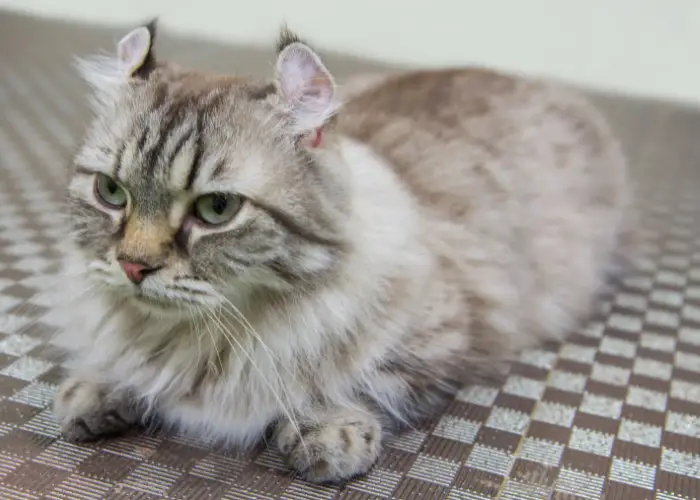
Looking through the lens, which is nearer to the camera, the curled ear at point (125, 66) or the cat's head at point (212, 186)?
the cat's head at point (212, 186)

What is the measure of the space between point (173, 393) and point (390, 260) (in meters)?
0.38

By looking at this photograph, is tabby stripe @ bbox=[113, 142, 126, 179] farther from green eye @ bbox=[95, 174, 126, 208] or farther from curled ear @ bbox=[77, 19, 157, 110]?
curled ear @ bbox=[77, 19, 157, 110]

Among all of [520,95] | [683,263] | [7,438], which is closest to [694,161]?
[683,263]

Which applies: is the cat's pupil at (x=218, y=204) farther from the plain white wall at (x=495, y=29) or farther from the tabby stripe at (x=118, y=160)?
the plain white wall at (x=495, y=29)

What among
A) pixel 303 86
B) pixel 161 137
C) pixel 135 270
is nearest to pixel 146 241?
pixel 135 270

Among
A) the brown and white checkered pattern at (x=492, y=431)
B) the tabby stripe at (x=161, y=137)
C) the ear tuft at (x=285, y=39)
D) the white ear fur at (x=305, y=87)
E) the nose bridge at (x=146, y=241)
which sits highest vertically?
the ear tuft at (x=285, y=39)

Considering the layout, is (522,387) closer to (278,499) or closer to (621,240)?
(278,499)

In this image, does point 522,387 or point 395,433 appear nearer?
point 395,433

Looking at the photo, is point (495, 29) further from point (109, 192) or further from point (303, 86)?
point (109, 192)

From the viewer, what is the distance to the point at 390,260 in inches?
51.1

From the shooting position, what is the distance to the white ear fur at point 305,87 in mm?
1149

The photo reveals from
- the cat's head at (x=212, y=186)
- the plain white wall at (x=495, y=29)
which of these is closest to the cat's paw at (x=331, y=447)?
the cat's head at (x=212, y=186)

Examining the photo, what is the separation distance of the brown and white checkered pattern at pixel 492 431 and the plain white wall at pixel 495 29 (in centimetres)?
141

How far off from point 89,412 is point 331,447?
0.37m
